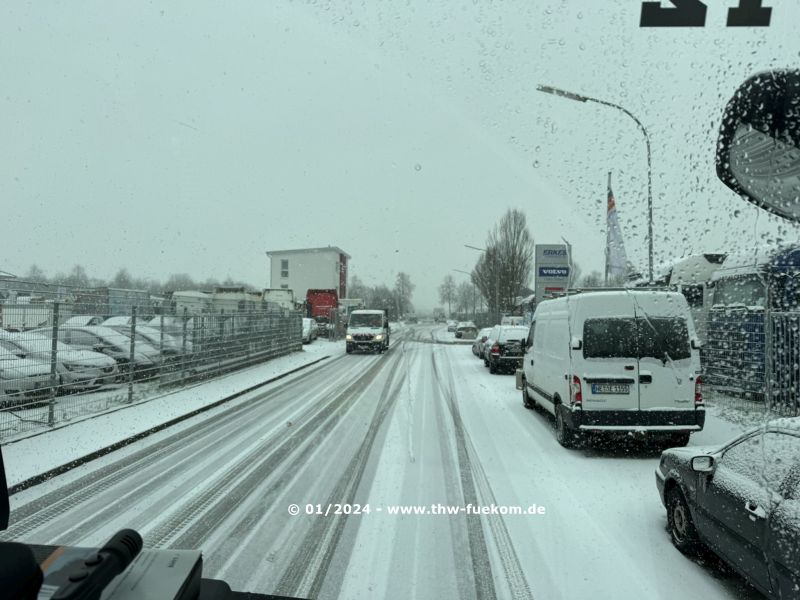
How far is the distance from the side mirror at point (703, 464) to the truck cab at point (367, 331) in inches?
980

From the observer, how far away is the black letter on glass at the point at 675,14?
3408 mm

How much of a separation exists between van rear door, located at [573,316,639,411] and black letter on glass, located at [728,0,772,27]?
4535 mm

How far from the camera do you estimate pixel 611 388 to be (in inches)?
286

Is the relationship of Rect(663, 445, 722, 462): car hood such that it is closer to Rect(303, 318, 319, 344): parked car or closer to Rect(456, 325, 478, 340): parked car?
Rect(303, 318, 319, 344): parked car

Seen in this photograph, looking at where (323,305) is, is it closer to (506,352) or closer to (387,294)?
(387,294)

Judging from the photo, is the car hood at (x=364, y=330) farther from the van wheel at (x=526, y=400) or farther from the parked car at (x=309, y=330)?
the van wheel at (x=526, y=400)

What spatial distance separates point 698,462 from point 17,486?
617 cm

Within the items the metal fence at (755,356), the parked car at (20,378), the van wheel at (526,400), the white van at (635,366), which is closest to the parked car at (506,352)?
the van wheel at (526,400)

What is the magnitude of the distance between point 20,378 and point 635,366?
28.1 ft

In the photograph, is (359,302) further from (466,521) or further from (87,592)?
(87,592)

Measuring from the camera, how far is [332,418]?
9789 millimetres

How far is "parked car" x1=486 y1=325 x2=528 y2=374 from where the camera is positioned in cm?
1841

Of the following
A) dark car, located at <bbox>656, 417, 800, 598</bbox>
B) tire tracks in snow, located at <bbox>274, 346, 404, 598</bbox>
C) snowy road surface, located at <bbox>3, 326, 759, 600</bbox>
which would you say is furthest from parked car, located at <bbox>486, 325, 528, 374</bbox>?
dark car, located at <bbox>656, 417, 800, 598</bbox>

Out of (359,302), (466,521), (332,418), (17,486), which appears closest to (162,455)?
(17,486)
